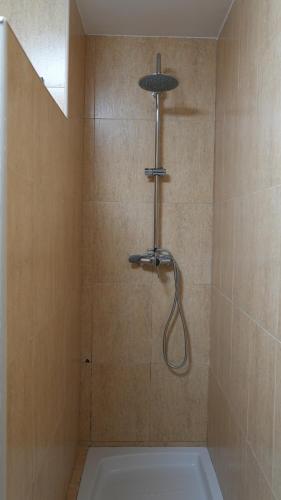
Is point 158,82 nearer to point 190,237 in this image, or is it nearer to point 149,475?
point 190,237

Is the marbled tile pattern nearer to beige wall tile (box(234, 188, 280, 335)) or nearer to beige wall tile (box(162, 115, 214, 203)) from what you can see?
beige wall tile (box(162, 115, 214, 203))

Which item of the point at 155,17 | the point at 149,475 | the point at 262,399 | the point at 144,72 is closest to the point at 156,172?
the point at 144,72

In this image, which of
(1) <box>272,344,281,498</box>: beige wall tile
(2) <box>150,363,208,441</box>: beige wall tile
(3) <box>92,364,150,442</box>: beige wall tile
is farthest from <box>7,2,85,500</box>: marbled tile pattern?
(1) <box>272,344,281,498</box>: beige wall tile

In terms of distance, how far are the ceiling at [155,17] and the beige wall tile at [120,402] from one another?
1837mm

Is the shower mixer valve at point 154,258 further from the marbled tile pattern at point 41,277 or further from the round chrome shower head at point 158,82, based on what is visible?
the round chrome shower head at point 158,82

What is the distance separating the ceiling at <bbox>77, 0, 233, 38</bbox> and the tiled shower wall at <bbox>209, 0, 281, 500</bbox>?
0.10 m

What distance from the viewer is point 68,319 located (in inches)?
63.9

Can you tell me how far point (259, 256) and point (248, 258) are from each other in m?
0.12

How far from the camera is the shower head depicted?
1615 mm

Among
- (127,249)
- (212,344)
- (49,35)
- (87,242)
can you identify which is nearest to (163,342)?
(212,344)

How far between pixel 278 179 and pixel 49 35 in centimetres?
117

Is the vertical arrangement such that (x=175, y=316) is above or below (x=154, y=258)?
below

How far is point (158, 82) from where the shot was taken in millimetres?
1668

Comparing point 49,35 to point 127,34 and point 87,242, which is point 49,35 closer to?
point 127,34
